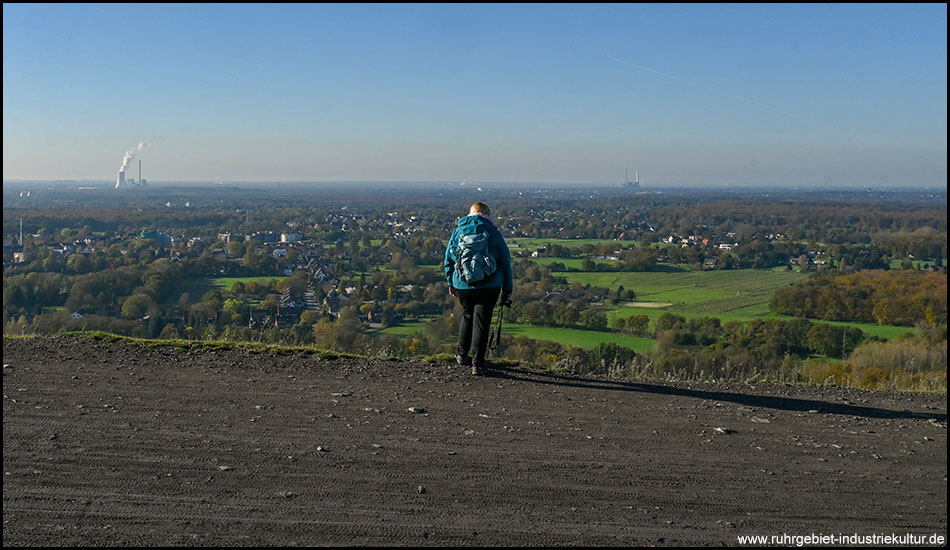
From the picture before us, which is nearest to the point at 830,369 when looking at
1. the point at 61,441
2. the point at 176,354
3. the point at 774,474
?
the point at 774,474

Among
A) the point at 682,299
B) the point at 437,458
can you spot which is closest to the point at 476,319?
the point at 437,458

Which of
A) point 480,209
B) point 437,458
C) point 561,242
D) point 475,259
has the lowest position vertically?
point 437,458

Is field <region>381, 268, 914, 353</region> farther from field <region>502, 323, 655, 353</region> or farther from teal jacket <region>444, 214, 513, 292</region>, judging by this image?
teal jacket <region>444, 214, 513, 292</region>

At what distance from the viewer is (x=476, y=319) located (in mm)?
8164

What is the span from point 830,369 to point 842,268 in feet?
55.4

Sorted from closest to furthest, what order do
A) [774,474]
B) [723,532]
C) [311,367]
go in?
[723,532]
[774,474]
[311,367]

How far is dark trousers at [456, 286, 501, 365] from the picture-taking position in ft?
26.4

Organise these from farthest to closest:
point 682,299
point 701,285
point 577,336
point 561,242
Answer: point 561,242 < point 701,285 < point 682,299 < point 577,336

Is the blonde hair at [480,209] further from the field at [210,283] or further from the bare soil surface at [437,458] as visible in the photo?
the field at [210,283]

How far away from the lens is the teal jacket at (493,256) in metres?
8.12

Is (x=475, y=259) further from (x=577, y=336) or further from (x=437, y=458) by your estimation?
(x=577, y=336)

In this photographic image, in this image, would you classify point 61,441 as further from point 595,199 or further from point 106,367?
point 595,199

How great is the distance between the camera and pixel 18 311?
18.2 metres

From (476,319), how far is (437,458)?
10.00 ft
